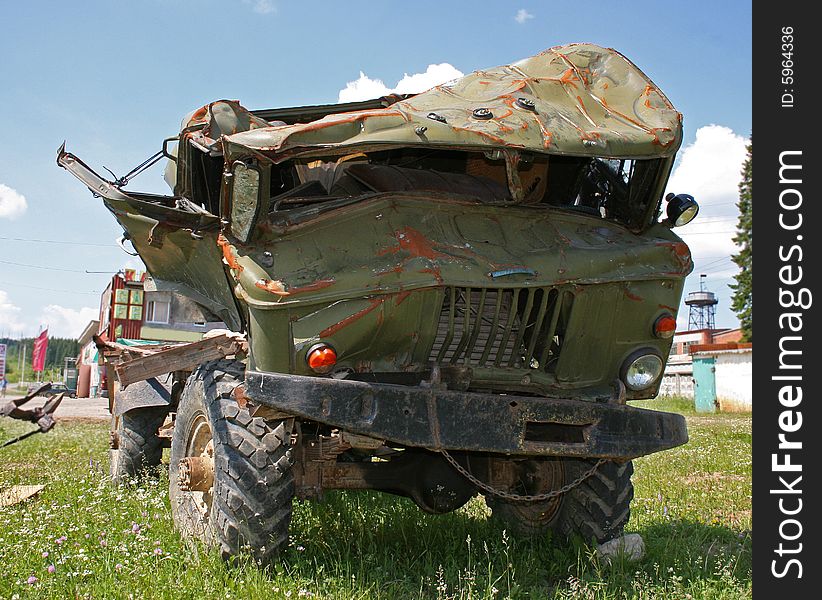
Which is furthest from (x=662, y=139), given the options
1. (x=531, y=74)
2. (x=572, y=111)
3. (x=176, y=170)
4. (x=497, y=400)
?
(x=176, y=170)

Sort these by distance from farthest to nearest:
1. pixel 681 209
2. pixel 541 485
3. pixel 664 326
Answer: pixel 541 485
pixel 681 209
pixel 664 326

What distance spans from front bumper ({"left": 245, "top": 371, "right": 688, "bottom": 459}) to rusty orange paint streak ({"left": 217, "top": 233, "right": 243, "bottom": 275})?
517 mm

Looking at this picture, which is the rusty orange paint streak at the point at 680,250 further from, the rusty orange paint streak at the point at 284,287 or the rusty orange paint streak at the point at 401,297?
the rusty orange paint streak at the point at 284,287

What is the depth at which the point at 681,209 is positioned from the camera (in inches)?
172

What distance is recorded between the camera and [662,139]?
398cm

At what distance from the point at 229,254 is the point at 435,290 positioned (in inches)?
38.7

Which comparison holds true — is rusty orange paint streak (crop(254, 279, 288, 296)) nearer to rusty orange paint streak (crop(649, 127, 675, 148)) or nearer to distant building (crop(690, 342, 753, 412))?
rusty orange paint streak (crop(649, 127, 675, 148))

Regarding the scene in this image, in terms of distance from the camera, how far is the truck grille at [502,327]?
3.86 m

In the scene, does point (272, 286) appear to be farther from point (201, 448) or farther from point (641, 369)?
point (641, 369)

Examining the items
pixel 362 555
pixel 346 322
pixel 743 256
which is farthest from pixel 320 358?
pixel 743 256

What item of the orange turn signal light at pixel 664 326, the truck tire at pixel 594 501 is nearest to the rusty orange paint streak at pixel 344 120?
the orange turn signal light at pixel 664 326

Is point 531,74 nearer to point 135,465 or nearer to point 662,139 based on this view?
point 662,139

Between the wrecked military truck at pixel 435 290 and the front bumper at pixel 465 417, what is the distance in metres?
0.01
